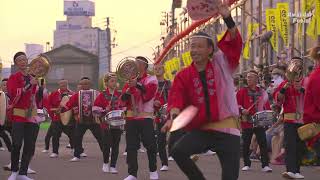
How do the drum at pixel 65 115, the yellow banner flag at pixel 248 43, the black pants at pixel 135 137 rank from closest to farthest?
the black pants at pixel 135 137, the drum at pixel 65 115, the yellow banner flag at pixel 248 43

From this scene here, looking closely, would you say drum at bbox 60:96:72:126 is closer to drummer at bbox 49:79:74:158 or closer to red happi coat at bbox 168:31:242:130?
drummer at bbox 49:79:74:158

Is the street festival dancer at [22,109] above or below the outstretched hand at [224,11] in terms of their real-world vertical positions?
below

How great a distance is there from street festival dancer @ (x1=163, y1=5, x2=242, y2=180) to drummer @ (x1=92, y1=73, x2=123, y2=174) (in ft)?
20.5

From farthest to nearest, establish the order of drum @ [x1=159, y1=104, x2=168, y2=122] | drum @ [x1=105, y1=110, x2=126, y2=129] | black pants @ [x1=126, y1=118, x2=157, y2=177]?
drum @ [x1=159, y1=104, x2=168, y2=122] < drum @ [x1=105, y1=110, x2=126, y2=129] < black pants @ [x1=126, y1=118, x2=157, y2=177]

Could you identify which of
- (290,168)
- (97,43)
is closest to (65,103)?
(290,168)

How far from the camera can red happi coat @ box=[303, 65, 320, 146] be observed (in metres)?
6.91

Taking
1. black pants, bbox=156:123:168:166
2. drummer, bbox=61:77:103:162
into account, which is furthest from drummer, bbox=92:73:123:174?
drummer, bbox=61:77:103:162

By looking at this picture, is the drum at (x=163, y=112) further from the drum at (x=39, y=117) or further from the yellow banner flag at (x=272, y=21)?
the yellow banner flag at (x=272, y=21)

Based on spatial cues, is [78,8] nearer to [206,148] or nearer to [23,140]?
[23,140]

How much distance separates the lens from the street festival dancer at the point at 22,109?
33.8 ft

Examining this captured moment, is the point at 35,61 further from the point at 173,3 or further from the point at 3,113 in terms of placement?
the point at 173,3

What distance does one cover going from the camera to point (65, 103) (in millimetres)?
16672

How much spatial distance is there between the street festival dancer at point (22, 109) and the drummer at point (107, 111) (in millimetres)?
2364

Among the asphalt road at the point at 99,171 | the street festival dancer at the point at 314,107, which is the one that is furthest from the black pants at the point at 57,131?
the street festival dancer at the point at 314,107
